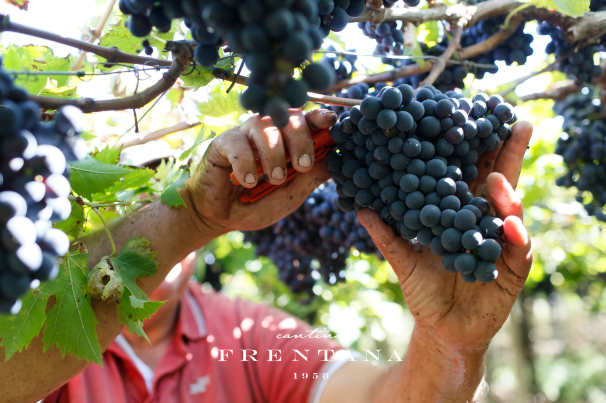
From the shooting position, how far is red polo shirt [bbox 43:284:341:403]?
81.7 inches

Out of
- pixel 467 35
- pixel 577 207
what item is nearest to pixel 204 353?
pixel 467 35

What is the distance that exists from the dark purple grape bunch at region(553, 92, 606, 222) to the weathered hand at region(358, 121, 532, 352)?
4.17 feet

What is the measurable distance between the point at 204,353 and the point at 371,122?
1.94 metres

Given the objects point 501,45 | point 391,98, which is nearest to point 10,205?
point 391,98

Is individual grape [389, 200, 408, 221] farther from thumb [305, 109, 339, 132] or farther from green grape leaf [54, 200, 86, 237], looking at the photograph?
green grape leaf [54, 200, 86, 237]

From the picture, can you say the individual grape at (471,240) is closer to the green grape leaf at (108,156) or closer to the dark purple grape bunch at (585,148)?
the green grape leaf at (108,156)

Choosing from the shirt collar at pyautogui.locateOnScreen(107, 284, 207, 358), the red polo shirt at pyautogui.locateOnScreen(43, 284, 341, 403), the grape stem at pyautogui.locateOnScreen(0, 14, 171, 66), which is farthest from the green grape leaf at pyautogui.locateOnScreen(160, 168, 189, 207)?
the shirt collar at pyautogui.locateOnScreen(107, 284, 207, 358)

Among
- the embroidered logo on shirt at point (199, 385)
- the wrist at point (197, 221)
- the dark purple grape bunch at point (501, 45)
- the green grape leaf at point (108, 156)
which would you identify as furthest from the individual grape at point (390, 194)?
the embroidered logo on shirt at point (199, 385)

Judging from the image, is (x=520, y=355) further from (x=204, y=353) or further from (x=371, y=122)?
(x=371, y=122)

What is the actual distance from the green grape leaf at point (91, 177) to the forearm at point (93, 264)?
285 mm

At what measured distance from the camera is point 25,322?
88 centimetres

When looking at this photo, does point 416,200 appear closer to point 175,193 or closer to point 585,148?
point 175,193

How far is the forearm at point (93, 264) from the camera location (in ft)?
3.44

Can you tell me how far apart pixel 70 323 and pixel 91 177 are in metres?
0.35
